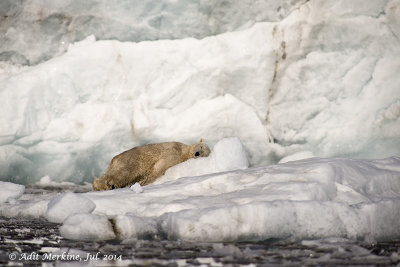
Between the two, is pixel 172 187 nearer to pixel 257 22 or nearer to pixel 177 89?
pixel 177 89

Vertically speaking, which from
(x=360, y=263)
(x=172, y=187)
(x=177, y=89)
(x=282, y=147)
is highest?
(x=177, y=89)

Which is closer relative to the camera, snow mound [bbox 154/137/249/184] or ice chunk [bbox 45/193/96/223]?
ice chunk [bbox 45/193/96/223]

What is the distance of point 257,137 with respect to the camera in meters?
7.95

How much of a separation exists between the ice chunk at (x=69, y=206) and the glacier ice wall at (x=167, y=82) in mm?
4094

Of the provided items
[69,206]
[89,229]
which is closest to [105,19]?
[69,206]

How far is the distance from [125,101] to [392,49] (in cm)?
462

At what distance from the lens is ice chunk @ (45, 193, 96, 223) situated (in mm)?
3834

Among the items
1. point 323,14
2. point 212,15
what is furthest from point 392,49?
point 212,15

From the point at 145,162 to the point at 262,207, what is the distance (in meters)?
4.62

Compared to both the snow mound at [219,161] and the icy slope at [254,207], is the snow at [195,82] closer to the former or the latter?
the snow mound at [219,161]

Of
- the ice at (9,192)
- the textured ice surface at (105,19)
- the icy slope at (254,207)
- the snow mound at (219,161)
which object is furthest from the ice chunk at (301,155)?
the ice at (9,192)

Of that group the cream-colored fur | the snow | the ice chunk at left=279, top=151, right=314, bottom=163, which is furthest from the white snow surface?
the ice chunk at left=279, top=151, right=314, bottom=163

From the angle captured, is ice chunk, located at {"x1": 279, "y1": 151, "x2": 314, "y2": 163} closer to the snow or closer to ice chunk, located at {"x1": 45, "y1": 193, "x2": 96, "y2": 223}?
the snow

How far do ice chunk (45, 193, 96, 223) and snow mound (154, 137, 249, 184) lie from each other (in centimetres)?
302
